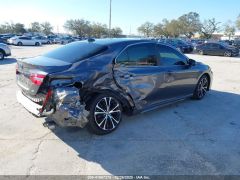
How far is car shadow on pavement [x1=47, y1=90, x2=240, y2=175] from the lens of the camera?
3.48 metres

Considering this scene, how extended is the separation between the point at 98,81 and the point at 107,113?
606 mm

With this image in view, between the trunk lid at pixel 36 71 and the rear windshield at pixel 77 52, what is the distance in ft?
0.62

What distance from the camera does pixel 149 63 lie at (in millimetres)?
5070

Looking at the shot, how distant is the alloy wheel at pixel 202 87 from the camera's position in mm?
6661

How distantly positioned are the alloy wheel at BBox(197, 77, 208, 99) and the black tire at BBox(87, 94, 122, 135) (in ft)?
9.66

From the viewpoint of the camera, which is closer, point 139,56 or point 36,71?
point 36,71

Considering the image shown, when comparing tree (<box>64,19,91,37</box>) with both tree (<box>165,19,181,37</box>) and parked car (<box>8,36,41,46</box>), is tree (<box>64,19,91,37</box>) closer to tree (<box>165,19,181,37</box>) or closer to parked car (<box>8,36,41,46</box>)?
tree (<box>165,19,181,37</box>)

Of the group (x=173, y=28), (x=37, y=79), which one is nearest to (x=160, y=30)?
(x=173, y=28)

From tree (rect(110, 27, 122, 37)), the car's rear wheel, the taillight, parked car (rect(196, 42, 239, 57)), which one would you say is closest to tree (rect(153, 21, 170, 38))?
tree (rect(110, 27, 122, 37))

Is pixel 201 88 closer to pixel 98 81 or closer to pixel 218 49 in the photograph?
pixel 98 81

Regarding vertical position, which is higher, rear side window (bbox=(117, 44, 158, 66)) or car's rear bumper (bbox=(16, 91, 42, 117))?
rear side window (bbox=(117, 44, 158, 66))

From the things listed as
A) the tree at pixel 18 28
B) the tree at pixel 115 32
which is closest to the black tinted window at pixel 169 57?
the tree at pixel 115 32

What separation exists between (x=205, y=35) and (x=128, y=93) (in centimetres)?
8855

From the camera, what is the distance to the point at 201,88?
674cm
